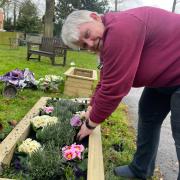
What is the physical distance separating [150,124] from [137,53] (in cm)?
116

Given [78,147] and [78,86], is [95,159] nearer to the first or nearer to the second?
[78,147]

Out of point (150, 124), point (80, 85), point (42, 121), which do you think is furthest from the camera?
point (80, 85)

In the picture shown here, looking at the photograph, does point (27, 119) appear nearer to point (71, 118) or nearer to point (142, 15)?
point (71, 118)

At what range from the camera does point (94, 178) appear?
8.43ft

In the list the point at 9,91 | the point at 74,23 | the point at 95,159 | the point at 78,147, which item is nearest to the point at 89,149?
the point at 78,147

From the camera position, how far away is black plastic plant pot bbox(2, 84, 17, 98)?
A: 610 centimetres

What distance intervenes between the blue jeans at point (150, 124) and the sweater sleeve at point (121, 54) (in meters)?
0.46

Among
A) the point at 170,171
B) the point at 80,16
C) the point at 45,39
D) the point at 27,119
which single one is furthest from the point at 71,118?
the point at 45,39

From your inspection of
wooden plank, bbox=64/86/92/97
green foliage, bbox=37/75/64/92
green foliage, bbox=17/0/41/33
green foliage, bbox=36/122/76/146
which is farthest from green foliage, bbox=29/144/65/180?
green foliage, bbox=17/0/41/33

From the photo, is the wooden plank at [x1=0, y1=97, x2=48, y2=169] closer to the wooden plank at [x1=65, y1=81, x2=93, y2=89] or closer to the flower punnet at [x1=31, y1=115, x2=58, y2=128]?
the flower punnet at [x1=31, y1=115, x2=58, y2=128]

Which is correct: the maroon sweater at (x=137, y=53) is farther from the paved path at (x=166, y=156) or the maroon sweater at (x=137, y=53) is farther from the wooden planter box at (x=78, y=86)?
the wooden planter box at (x=78, y=86)

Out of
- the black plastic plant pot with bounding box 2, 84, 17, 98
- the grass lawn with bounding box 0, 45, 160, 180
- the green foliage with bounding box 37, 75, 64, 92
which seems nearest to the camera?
the grass lawn with bounding box 0, 45, 160, 180

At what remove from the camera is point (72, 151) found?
311cm

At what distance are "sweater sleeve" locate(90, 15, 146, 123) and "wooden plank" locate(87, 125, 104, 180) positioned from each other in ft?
1.69
